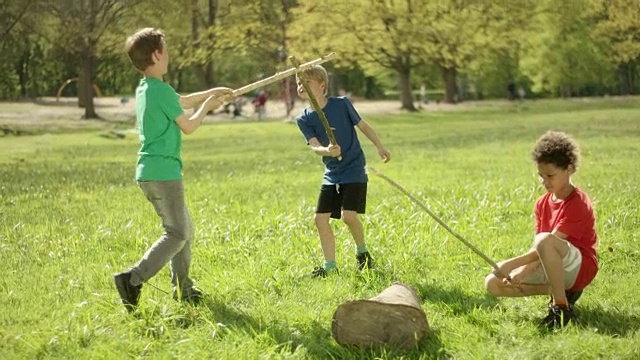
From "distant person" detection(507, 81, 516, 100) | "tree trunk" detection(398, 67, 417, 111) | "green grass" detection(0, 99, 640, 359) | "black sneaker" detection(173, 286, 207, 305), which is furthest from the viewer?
"distant person" detection(507, 81, 516, 100)

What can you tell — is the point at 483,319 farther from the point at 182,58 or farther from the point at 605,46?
Answer: the point at 605,46

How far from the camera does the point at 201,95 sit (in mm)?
6207

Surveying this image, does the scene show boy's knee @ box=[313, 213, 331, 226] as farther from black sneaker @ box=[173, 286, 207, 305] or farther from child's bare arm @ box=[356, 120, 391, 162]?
black sneaker @ box=[173, 286, 207, 305]

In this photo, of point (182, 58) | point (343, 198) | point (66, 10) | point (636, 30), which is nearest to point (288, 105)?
point (182, 58)

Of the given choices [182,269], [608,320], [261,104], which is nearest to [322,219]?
[182,269]

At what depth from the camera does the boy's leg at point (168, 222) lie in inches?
220

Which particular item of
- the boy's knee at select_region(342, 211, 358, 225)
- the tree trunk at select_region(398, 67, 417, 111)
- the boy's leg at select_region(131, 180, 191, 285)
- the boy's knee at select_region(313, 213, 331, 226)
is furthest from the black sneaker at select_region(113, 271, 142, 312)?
the tree trunk at select_region(398, 67, 417, 111)

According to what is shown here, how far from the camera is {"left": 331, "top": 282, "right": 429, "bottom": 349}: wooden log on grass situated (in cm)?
471

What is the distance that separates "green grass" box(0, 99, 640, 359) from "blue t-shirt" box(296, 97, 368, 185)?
734 mm

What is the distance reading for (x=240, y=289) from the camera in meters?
6.12

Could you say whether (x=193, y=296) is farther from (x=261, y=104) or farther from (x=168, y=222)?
(x=261, y=104)

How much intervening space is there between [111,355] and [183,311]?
0.85 meters

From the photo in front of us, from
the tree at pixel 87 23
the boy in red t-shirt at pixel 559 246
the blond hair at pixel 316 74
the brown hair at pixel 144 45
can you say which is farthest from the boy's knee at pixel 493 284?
the tree at pixel 87 23

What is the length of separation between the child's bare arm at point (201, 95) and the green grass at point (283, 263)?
1339mm
